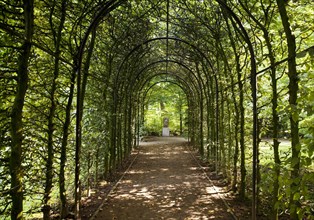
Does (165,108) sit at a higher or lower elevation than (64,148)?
higher

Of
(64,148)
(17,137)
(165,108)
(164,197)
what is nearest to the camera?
(17,137)

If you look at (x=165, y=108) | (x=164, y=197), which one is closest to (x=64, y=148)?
(x=164, y=197)

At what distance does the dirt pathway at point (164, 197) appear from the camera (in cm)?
498

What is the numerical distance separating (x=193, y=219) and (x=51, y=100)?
9.79 ft

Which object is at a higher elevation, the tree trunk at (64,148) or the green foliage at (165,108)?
the green foliage at (165,108)

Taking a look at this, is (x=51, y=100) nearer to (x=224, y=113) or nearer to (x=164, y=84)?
(x=224, y=113)

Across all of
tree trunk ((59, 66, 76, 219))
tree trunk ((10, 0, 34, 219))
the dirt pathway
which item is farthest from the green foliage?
tree trunk ((10, 0, 34, 219))

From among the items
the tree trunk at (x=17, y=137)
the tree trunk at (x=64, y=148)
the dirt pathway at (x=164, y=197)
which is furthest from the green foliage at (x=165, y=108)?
the tree trunk at (x=17, y=137)

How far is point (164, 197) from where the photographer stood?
6.11 meters

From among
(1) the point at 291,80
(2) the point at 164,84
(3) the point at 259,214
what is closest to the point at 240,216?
(3) the point at 259,214

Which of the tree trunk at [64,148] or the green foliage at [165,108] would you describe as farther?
the green foliage at [165,108]

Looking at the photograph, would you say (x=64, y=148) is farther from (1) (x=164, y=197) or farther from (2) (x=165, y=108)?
(2) (x=165, y=108)

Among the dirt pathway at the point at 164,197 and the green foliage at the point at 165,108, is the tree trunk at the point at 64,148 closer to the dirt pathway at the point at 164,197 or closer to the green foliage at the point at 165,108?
the dirt pathway at the point at 164,197

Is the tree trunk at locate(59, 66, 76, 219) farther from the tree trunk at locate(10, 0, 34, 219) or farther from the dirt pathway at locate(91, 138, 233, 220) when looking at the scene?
the tree trunk at locate(10, 0, 34, 219)
